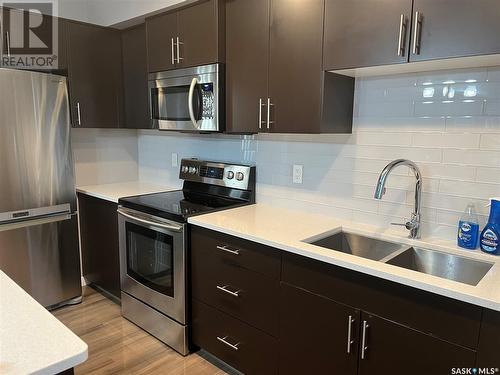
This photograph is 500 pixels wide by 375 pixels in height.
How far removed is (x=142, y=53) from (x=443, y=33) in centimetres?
221

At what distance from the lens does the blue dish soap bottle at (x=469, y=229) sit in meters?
1.67

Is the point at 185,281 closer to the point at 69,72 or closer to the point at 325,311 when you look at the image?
the point at 325,311

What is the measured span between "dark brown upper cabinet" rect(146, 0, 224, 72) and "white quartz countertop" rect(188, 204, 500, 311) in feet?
3.16

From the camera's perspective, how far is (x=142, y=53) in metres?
2.92

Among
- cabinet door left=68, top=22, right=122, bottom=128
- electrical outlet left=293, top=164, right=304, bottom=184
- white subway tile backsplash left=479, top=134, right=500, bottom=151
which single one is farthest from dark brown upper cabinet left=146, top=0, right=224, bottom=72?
white subway tile backsplash left=479, top=134, right=500, bottom=151

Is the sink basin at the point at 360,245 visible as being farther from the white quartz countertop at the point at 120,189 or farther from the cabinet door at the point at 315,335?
the white quartz countertop at the point at 120,189

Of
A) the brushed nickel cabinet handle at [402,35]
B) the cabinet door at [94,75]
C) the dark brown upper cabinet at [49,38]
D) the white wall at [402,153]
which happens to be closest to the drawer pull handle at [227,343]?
the white wall at [402,153]

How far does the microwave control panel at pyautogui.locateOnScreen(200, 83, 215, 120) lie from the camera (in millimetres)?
2285

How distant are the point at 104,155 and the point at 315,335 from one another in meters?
2.50

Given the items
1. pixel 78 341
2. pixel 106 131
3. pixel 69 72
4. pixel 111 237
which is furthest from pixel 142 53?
pixel 78 341

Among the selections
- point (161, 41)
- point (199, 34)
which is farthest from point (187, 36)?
point (161, 41)

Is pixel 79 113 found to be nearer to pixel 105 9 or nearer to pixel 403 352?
pixel 105 9

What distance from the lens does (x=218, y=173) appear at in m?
2.70

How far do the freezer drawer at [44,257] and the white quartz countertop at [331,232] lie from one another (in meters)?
1.24
